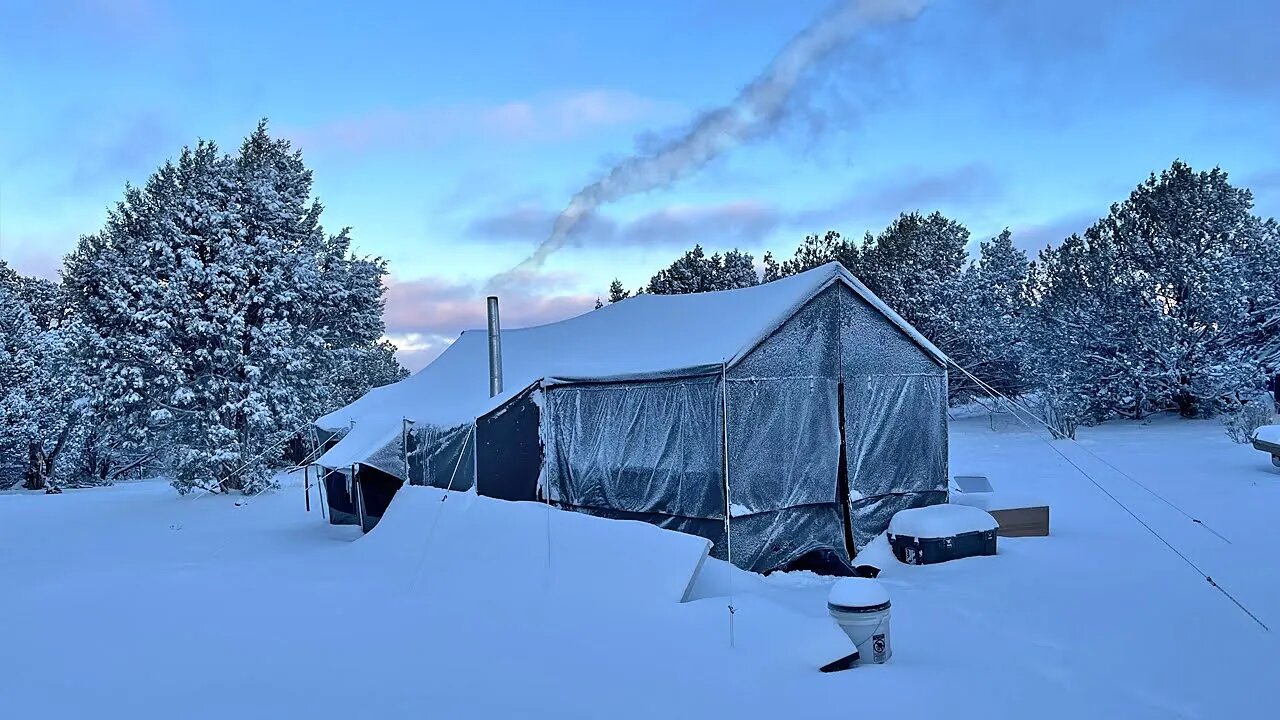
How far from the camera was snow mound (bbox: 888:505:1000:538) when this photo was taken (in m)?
10.1

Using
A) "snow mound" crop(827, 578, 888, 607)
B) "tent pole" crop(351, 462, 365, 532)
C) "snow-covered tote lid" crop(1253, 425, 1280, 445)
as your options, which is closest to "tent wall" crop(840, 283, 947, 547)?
"snow mound" crop(827, 578, 888, 607)

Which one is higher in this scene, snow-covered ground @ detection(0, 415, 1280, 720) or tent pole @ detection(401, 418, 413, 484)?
tent pole @ detection(401, 418, 413, 484)

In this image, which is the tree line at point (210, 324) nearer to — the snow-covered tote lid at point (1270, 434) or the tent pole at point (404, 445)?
the tent pole at point (404, 445)

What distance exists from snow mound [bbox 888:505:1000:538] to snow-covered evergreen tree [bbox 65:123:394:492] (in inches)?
668

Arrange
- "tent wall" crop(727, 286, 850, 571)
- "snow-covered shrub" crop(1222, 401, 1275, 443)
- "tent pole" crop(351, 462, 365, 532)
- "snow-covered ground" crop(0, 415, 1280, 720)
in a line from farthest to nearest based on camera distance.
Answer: "snow-covered shrub" crop(1222, 401, 1275, 443)
"tent pole" crop(351, 462, 365, 532)
"tent wall" crop(727, 286, 850, 571)
"snow-covered ground" crop(0, 415, 1280, 720)

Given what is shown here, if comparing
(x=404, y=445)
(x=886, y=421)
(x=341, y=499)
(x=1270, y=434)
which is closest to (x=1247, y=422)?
(x=1270, y=434)

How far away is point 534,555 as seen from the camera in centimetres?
884

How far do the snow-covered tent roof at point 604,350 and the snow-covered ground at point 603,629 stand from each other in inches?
90.2

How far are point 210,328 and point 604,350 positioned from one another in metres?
14.9

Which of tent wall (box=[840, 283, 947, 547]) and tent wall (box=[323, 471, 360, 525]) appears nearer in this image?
tent wall (box=[840, 283, 947, 547])

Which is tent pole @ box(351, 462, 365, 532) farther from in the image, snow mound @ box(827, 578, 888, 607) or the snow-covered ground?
snow mound @ box(827, 578, 888, 607)

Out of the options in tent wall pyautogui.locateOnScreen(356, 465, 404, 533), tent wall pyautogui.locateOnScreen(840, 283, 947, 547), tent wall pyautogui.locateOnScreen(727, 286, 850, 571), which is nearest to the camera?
tent wall pyautogui.locateOnScreen(727, 286, 850, 571)

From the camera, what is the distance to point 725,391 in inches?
384

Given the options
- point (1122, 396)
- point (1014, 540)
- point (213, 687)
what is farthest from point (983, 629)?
point (1122, 396)
